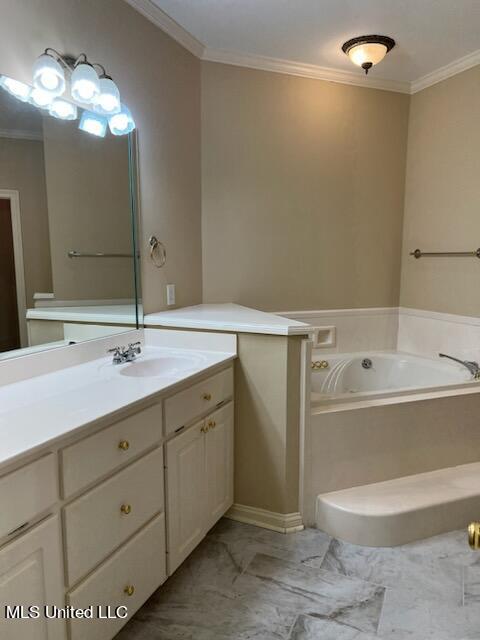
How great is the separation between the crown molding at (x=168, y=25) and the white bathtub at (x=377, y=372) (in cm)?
204

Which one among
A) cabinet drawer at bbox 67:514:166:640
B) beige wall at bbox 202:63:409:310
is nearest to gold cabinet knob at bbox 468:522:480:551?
cabinet drawer at bbox 67:514:166:640

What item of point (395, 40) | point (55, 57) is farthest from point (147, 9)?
point (395, 40)

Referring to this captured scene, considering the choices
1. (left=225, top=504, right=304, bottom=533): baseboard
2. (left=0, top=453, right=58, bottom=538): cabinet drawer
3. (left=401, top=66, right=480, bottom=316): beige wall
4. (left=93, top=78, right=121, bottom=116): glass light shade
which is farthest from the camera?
(left=401, top=66, right=480, bottom=316): beige wall

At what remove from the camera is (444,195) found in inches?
112

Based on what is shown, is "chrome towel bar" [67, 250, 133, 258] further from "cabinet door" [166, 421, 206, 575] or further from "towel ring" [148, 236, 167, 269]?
"cabinet door" [166, 421, 206, 575]

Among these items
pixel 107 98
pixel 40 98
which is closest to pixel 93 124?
pixel 107 98

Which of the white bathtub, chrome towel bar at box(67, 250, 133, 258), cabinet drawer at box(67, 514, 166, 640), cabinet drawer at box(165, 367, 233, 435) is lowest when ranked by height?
cabinet drawer at box(67, 514, 166, 640)

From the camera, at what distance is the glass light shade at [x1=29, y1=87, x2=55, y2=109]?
156cm

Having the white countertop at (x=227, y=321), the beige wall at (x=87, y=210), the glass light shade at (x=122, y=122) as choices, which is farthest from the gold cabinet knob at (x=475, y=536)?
the glass light shade at (x=122, y=122)

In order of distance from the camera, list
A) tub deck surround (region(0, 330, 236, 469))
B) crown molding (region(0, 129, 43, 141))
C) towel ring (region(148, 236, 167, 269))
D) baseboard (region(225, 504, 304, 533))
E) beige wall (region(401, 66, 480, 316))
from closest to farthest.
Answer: tub deck surround (region(0, 330, 236, 469))
crown molding (region(0, 129, 43, 141))
baseboard (region(225, 504, 304, 533))
towel ring (region(148, 236, 167, 269))
beige wall (region(401, 66, 480, 316))

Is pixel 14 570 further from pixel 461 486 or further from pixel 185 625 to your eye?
pixel 461 486

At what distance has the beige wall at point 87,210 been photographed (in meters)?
1.69

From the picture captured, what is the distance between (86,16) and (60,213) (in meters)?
0.85

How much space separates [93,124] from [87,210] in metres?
0.38
